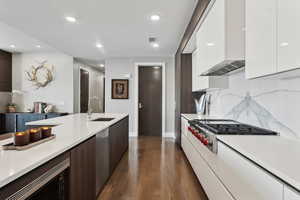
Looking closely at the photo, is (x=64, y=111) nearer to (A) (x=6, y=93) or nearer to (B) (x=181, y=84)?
(A) (x=6, y=93)

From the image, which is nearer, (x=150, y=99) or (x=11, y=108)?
(x=11, y=108)

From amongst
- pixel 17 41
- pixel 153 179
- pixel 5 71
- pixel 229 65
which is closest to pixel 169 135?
pixel 153 179

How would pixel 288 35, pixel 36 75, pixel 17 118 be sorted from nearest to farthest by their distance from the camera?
pixel 288 35 → pixel 17 118 → pixel 36 75

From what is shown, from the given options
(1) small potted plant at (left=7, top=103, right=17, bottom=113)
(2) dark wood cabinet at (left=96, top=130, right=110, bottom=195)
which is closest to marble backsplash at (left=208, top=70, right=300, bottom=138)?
(2) dark wood cabinet at (left=96, top=130, right=110, bottom=195)

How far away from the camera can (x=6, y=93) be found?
5.53 meters

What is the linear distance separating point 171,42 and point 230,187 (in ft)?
11.6

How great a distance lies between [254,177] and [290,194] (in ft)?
0.95

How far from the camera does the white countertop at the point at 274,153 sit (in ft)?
2.67

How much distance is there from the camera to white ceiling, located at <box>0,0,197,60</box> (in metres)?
2.64

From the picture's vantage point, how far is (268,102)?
1835 mm

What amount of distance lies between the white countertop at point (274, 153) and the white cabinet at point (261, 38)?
51 cm

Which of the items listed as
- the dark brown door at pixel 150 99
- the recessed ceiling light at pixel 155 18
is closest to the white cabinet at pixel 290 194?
the recessed ceiling light at pixel 155 18

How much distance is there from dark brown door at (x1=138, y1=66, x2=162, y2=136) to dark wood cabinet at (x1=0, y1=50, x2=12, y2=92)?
400cm

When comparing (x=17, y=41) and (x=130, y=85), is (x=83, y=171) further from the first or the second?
(x=17, y=41)
